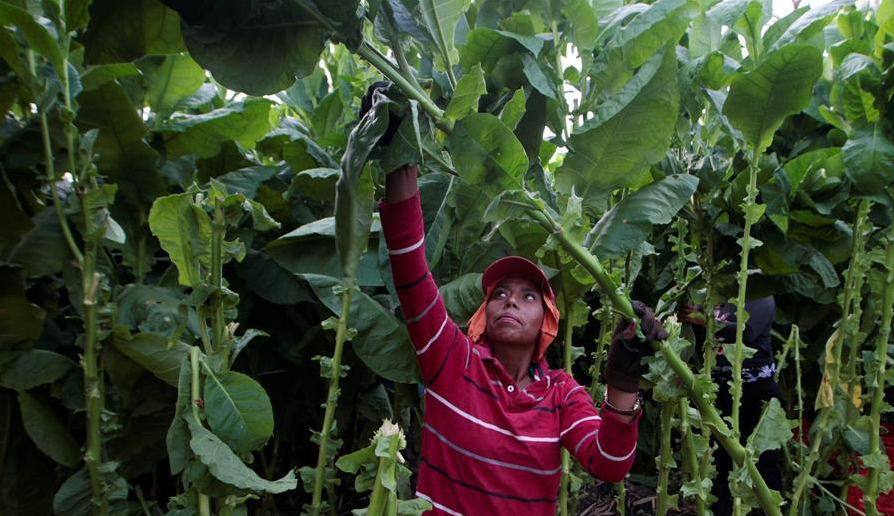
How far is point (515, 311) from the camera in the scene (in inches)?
67.6

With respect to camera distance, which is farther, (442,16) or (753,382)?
(753,382)

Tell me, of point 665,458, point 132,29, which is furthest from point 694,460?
point 132,29

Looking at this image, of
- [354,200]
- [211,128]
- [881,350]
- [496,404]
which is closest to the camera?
[354,200]

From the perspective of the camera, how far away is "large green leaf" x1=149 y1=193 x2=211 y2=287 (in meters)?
1.18

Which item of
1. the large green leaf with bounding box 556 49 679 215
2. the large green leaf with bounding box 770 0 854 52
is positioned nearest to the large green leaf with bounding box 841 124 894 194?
the large green leaf with bounding box 770 0 854 52

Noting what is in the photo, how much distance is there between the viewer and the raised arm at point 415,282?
1419 mm

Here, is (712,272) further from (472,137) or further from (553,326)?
(472,137)

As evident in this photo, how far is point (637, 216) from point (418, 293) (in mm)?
540

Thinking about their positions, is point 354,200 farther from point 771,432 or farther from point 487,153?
point 771,432

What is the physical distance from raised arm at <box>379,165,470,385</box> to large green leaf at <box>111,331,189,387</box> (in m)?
0.50

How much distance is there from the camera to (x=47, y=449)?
1575 millimetres

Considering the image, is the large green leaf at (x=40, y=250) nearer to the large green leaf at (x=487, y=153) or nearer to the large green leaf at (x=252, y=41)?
the large green leaf at (x=252, y=41)

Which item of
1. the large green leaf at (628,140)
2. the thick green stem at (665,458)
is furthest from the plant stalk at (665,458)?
the large green leaf at (628,140)

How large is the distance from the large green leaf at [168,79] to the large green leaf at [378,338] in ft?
3.09
